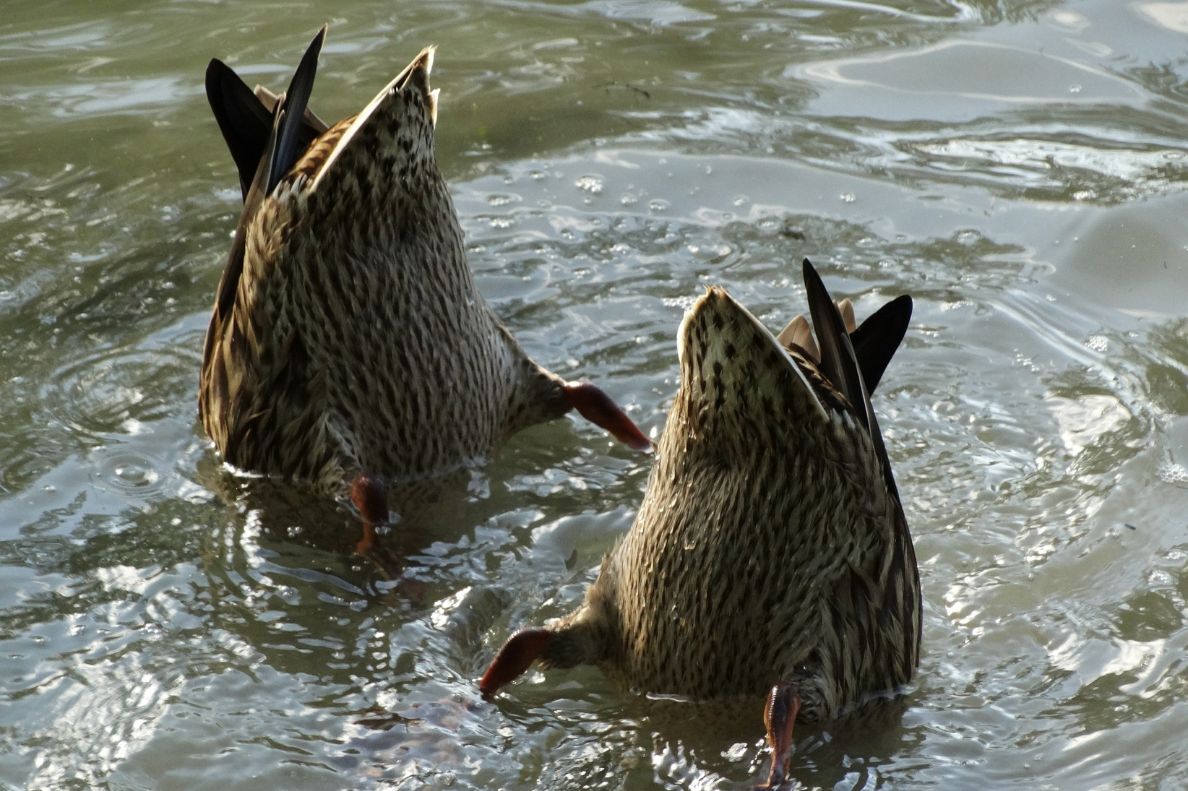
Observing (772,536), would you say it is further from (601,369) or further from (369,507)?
(601,369)

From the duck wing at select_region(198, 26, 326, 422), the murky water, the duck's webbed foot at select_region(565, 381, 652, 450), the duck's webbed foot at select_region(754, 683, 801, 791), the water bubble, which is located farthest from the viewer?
the water bubble

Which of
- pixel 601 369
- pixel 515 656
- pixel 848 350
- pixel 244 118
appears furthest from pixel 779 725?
pixel 244 118

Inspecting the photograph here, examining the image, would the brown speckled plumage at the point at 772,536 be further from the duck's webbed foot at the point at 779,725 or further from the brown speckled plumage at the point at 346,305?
the brown speckled plumage at the point at 346,305

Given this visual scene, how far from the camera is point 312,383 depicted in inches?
217

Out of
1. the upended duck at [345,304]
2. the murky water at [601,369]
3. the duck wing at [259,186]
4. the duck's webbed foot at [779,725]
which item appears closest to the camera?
the duck's webbed foot at [779,725]

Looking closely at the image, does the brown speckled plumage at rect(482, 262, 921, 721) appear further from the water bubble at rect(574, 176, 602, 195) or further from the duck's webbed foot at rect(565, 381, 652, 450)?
the water bubble at rect(574, 176, 602, 195)

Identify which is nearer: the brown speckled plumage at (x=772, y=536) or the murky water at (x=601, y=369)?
the brown speckled plumage at (x=772, y=536)

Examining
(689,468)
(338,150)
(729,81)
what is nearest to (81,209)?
(338,150)

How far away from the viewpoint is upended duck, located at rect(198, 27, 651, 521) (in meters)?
5.41

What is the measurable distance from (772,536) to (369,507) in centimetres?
155

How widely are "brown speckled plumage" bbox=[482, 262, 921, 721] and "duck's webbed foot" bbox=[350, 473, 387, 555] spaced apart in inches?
36.4

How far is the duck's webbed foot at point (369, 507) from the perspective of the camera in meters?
5.34

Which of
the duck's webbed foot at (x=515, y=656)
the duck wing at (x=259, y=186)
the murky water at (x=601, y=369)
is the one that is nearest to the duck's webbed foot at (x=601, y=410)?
the murky water at (x=601, y=369)

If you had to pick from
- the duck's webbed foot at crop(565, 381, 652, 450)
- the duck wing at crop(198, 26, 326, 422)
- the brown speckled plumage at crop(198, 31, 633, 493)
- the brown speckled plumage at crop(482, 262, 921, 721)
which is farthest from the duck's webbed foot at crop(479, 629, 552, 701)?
the duck wing at crop(198, 26, 326, 422)
